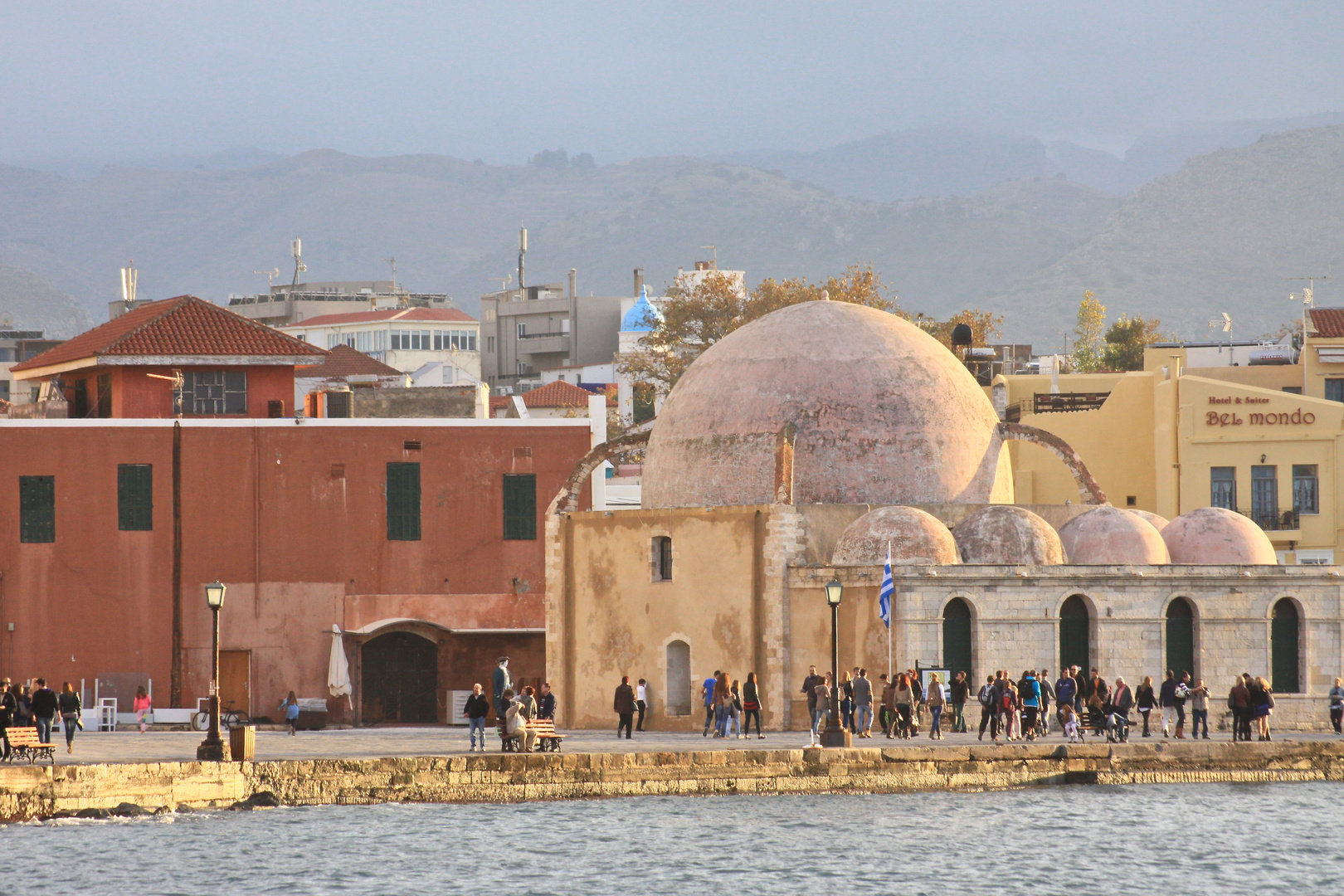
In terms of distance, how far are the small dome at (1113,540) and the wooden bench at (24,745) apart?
45.9 ft

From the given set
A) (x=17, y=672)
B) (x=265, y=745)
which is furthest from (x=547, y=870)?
(x=17, y=672)

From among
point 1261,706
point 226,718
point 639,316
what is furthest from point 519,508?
point 639,316

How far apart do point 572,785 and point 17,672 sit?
1334 centimetres

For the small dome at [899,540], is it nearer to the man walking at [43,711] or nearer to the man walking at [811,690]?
the man walking at [811,690]

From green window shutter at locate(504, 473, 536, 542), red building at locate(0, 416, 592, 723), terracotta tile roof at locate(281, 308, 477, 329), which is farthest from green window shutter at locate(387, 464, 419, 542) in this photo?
terracotta tile roof at locate(281, 308, 477, 329)

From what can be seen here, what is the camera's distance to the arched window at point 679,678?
29312 mm

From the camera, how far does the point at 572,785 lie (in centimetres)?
2445

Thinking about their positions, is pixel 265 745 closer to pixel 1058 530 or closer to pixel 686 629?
pixel 686 629

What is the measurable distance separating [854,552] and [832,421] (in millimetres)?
2497

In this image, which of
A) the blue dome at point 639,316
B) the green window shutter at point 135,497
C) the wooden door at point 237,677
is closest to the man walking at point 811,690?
the wooden door at point 237,677

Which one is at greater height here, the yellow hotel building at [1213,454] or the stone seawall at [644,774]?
the yellow hotel building at [1213,454]

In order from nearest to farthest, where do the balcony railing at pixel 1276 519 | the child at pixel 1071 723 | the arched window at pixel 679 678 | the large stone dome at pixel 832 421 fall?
the child at pixel 1071 723 → the arched window at pixel 679 678 → the large stone dome at pixel 832 421 → the balcony railing at pixel 1276 519

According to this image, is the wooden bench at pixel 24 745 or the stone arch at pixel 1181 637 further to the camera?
the stone arch at pixel 1181 637

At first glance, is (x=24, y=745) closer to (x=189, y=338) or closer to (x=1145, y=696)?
(x=1145, y=696)
